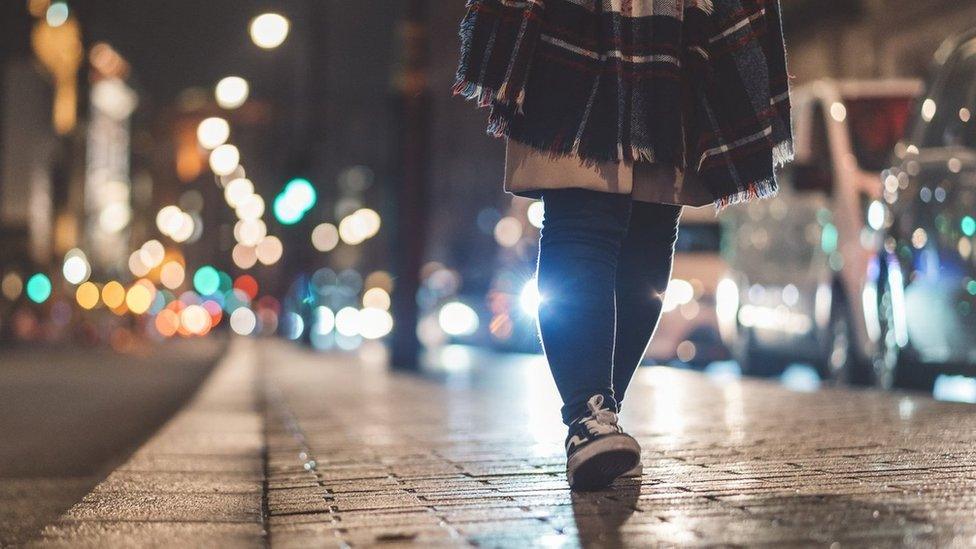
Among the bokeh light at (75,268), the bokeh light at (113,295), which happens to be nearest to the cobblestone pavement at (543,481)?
the bokeh light at (113,295)

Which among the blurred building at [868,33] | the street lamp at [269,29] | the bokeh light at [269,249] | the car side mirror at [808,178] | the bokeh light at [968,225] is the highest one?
the blurred building at [868,33]

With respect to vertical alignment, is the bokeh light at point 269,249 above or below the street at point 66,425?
above

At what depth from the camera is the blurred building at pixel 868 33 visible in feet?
95.9

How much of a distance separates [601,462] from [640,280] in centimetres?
88

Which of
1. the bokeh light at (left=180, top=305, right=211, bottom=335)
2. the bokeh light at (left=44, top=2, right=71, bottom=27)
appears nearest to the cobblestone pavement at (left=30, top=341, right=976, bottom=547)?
the bokeh light at (left=180, top=305, right=211, bottom=335)

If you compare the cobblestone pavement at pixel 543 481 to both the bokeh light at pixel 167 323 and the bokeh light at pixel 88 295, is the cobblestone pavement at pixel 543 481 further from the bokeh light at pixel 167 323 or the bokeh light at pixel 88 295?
the bokeh light at pixel 88 295

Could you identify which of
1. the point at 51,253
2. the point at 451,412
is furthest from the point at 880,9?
the point at 51,253

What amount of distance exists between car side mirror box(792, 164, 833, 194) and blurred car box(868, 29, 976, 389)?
1653 mm

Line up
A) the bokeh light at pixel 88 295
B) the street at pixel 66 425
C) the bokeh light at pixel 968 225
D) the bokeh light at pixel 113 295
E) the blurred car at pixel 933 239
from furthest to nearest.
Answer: the bokeh light at pixel 88 295
the bokeh light at pixel 113 295
the blurred car at pixel 933 239
the bokeh light at pixel 968 225
the street at pixel 66 425

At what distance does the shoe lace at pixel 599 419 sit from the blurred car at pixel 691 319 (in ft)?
39.1

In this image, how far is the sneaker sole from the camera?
391 centimetres

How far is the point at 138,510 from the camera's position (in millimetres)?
3957

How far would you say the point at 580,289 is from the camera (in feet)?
13.9

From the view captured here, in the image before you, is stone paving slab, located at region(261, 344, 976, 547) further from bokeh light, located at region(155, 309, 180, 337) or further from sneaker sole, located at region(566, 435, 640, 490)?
bokeh light, located at region(155, 309, 180, 337)
